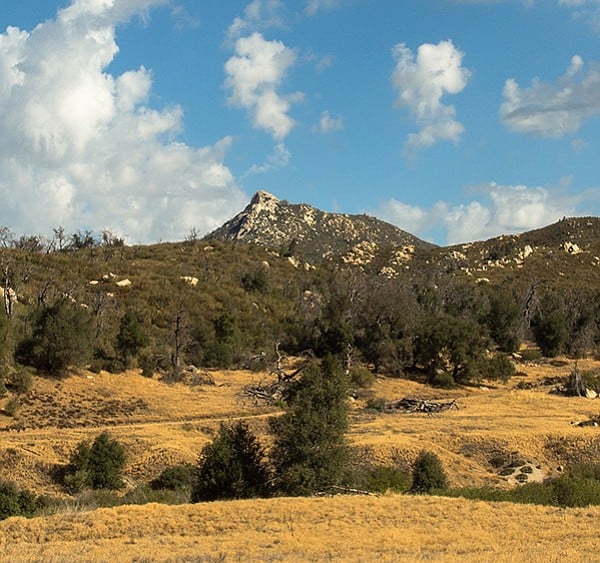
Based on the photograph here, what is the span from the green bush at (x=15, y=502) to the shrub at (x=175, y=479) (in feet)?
19.9

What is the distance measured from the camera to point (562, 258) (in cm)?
12081

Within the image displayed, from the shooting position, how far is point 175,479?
31344mm

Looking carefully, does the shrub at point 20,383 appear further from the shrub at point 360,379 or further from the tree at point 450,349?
the tree at point 450,349

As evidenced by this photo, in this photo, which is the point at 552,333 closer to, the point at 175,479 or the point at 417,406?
the point at 417,406

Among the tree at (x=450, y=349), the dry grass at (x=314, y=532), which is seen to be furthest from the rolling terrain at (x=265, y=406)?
the tree at (x=450, y=349)

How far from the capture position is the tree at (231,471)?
27234mm

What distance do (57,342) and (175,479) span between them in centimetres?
2155

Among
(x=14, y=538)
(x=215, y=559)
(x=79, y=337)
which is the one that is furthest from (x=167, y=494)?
(x=79, y=337)

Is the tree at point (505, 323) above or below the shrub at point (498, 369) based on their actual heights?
above

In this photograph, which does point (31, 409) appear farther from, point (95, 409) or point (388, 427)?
point (388, 427)

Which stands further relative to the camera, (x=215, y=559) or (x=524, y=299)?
(x=524, y=299)

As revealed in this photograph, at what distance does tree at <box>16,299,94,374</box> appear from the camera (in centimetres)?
4900

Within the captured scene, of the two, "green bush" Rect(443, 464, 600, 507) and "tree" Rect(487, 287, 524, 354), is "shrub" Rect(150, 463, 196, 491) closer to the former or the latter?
"green bush" Rect(443, 464, 600, 507)

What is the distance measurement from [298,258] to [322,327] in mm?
43534
